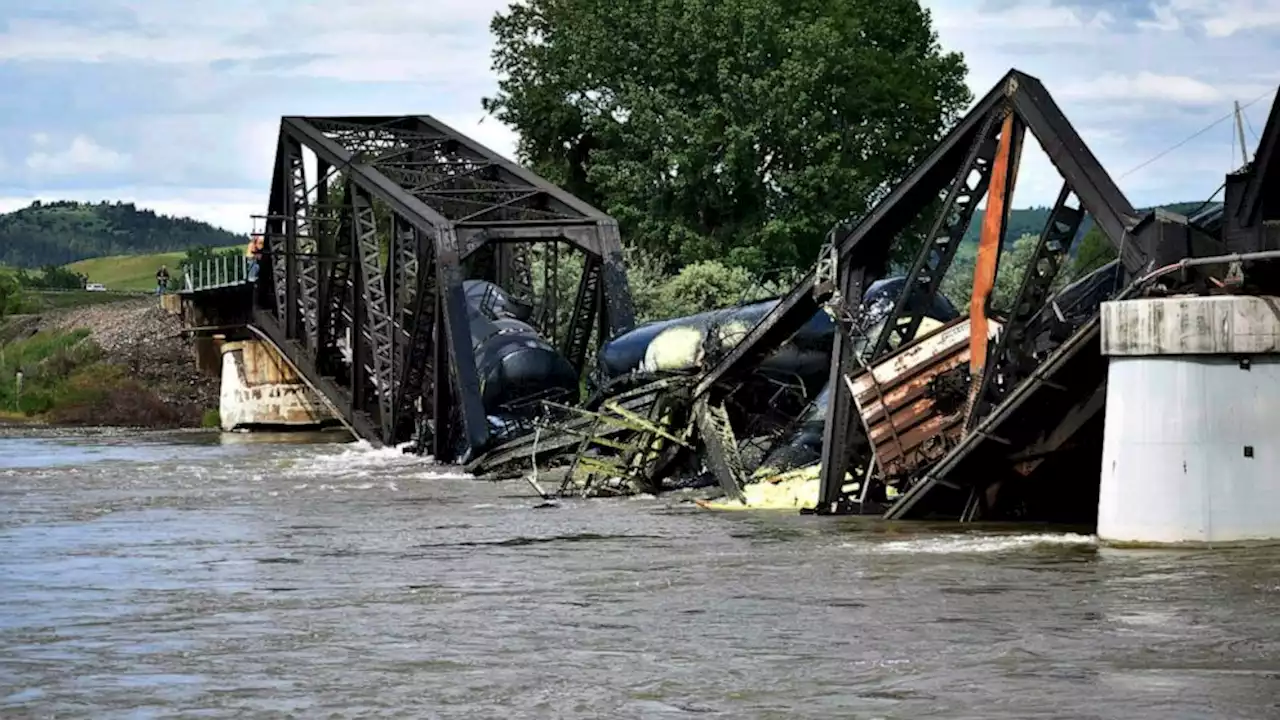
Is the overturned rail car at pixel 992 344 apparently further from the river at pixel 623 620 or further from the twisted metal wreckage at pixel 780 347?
the river at pixel 623 620

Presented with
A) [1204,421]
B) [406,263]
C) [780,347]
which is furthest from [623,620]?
[406,263]

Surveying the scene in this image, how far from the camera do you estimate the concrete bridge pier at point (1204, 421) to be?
2267cm

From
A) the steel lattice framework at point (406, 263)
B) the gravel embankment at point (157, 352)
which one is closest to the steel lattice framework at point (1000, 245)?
the steel lattice framework at point (406, 263)

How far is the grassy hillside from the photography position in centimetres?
17500

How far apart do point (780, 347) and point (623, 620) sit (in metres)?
14.7

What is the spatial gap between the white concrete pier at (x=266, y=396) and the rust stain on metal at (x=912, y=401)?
4189cm

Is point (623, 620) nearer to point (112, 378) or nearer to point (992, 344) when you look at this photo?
point (992, 344)

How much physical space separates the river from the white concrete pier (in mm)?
36890

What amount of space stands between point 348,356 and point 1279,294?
124 feet

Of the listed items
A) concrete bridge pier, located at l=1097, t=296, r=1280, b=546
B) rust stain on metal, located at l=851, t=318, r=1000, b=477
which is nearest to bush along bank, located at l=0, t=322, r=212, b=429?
rust stain on metal, located at l=851, t=318, r=1000, b=477

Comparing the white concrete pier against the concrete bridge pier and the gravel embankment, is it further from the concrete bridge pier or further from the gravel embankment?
the concrete bridge pier

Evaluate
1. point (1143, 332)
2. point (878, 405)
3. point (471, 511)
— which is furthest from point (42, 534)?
point (1143, 332)

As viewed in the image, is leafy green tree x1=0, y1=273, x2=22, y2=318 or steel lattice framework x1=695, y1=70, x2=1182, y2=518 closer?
steel lattice framework x1=695, y1=70, x2=1182, y2=518

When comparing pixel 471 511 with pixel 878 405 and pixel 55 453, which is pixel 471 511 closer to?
pixel 878 405
